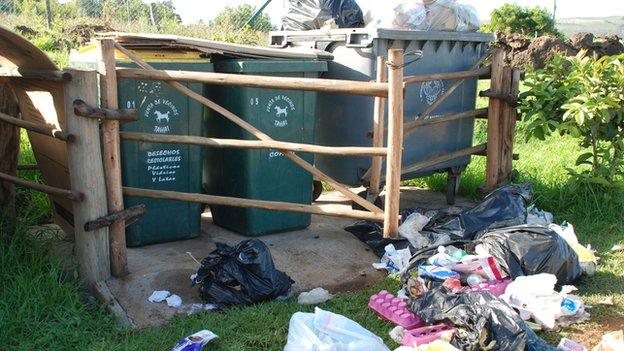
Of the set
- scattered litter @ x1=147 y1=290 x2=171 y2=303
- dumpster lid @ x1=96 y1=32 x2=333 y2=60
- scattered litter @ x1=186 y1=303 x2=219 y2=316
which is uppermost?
dumpster lid @ x1=96 y1=32 x2=333 y2=60

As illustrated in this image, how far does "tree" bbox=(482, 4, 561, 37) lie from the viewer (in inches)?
977

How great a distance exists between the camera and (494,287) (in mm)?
3775

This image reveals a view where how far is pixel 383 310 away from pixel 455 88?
2.68 m

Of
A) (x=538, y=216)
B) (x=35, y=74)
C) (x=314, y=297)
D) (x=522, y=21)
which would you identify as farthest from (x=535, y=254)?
(x=522, y=21)

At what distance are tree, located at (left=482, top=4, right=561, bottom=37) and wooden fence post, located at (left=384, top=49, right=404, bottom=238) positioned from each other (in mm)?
21926

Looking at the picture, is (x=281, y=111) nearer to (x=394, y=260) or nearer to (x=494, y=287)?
(x=394, y=260)

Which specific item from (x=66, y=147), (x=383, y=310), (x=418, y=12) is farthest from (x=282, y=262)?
(x=418, y=12)

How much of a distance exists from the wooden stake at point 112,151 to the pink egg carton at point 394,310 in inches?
60.5

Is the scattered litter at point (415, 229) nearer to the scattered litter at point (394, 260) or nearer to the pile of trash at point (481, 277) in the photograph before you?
the pile of trash at point (481, 277)

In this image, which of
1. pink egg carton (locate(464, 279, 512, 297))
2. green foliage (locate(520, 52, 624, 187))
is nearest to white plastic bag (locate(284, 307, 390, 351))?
pink egg carton (locate(464, 279, 512, 297))

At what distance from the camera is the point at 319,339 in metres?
2.95

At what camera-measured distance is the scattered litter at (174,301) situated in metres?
3.61

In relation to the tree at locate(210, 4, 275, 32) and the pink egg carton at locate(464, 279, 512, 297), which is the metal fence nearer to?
the tree at locate(210, 4, 275, 32)

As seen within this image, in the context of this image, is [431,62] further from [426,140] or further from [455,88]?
[426,140]
